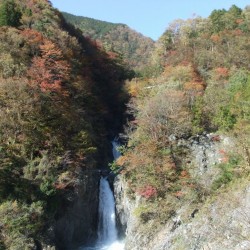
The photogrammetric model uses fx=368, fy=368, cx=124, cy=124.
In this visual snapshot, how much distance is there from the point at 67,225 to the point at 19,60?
683 inches

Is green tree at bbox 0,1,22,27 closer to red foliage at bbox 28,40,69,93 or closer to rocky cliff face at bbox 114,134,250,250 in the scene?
red foliage at bbox 28,40,69,93

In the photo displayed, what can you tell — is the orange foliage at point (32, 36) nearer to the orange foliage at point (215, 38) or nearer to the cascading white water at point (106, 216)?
the cascading white water at point (106, 216)

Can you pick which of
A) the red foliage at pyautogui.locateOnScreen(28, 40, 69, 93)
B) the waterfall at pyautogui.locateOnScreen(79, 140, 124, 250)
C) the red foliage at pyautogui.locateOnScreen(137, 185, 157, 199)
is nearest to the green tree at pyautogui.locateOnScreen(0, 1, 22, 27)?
the red foliage at pyautogui.locateOnScreen(28, 40, 69, 93)

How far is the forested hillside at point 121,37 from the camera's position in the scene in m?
89.9

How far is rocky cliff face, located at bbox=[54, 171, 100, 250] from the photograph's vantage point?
1136 inches

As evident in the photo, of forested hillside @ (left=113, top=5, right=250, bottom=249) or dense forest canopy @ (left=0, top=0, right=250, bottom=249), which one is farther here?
dense forest canopy @ (left=0, top=0, right=250, bottom=249)

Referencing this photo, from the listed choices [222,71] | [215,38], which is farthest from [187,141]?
[215,38]

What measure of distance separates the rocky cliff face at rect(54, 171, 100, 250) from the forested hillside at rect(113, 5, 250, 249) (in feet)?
10.1

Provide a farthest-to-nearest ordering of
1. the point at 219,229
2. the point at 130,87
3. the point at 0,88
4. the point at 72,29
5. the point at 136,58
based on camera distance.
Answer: the point at 136,58, the point at 72,29, the point at 130,87, the point at 0,88, the point at 219,229

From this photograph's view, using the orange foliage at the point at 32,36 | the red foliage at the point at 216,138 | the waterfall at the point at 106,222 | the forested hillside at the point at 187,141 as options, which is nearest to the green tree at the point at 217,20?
the forested hillside at the point at 187,141

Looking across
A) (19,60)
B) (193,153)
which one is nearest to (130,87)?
(19,60)

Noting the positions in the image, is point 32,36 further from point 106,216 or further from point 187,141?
point 106,216

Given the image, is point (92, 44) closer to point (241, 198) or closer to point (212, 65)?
point (212, 65)

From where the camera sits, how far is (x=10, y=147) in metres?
28.6
